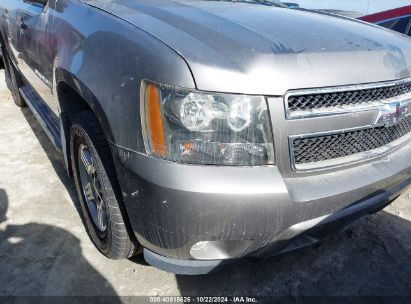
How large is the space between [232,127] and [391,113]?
852 mm

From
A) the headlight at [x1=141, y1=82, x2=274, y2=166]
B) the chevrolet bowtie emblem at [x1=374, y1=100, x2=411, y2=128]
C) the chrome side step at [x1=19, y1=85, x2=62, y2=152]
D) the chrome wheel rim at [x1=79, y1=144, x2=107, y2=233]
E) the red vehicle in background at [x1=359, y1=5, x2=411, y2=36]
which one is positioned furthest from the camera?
the red vehicle in background at [x1=359, y1=5, x2=411, y2=36]

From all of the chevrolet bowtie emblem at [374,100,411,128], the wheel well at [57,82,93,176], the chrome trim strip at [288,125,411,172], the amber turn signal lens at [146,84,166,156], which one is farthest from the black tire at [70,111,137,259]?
the chevrolet bowtie emblem at [374,100,411,128]

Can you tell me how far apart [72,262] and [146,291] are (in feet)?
1.74

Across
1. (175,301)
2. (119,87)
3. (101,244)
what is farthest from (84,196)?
(119,87)

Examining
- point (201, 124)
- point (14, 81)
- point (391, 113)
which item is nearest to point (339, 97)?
point (391, 113)

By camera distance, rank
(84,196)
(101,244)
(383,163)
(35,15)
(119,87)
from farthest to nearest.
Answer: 1. (35,15)
2. (84,196)
3. (101,244)
4. (383,163)
5. (119,87)

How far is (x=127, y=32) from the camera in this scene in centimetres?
177

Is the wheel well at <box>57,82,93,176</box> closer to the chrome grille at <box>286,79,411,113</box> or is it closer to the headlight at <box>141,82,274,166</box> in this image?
the headlight at <box>141,82,274,166</box>

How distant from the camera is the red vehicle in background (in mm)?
4711

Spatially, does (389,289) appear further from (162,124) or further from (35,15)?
(35,15)

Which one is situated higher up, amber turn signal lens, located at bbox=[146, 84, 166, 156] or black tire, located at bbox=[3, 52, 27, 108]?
amber turn signal lens, located at bbox=[146, 84, 166, 156]

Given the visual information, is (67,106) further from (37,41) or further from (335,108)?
(335,108)

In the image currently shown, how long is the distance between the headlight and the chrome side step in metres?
1.46

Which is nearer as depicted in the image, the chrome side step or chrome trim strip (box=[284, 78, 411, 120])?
chrome trim strip (box=[284, 78, 411, 120])
